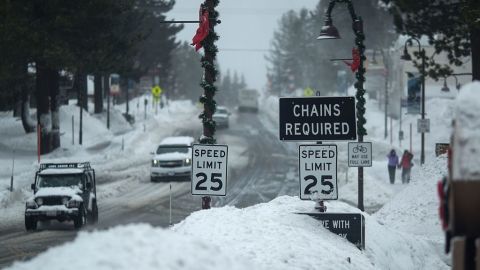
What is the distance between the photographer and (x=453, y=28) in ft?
107

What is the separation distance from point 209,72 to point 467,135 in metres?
12.0

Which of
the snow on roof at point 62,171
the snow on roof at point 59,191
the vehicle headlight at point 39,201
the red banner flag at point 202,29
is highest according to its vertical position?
the red banner flag at point 202,29

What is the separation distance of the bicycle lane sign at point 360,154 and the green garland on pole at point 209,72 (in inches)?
259

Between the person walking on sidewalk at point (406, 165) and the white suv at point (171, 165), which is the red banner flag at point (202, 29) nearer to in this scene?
the white suv at point (171, 165)

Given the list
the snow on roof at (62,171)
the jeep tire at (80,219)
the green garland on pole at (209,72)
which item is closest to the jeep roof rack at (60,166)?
the snow on roof at (62,171)

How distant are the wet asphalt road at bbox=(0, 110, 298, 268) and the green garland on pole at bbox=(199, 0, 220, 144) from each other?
173 centimetres

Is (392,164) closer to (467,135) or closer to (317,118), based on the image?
(317,118)

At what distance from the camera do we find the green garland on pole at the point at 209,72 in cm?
1900

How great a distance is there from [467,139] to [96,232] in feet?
13.5

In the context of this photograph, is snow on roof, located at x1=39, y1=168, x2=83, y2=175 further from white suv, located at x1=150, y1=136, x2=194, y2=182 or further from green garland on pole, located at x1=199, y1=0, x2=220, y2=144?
white suv, located at x1=150, y1=136, x2=194, y2=182

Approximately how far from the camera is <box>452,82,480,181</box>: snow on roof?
24.8ft

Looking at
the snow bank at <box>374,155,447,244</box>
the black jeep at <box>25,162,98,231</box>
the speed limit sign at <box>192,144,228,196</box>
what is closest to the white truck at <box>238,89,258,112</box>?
the snow bank at <box>374,155,447,244</box>

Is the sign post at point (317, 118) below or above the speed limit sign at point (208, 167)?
above

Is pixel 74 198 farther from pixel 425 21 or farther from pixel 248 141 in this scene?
pixel 248 141
